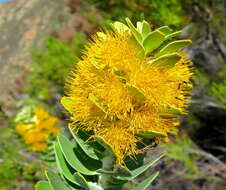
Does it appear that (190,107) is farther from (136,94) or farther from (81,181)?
(136,94)

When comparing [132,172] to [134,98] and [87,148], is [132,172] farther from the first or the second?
[134,98]

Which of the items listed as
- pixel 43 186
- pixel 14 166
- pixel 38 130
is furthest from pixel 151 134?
pixel 38 130

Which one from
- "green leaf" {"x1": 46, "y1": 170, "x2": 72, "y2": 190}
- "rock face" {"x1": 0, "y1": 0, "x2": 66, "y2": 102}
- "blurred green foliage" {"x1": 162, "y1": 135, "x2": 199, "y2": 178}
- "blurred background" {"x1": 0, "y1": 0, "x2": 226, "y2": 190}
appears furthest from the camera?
"rock face" {"x1": 0, "y1": 0, "x2": 66, "y2": 102}

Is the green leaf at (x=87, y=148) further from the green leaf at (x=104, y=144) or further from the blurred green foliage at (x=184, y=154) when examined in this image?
the blurred green foliage at (x=184, y=154)

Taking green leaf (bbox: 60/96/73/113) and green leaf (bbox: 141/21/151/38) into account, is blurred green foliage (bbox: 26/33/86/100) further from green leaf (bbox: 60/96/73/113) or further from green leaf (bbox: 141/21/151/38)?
green leaf (bbox: 141/21/151/38)

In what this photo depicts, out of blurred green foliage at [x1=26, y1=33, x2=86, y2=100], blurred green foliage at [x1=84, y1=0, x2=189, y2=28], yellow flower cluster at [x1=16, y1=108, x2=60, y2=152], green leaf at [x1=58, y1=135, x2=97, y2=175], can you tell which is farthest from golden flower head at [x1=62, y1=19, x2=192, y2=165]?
blurred green foliage at [x1=26, y1=33, x2=86, y2=100]

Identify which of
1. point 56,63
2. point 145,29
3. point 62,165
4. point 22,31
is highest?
point 22,31
